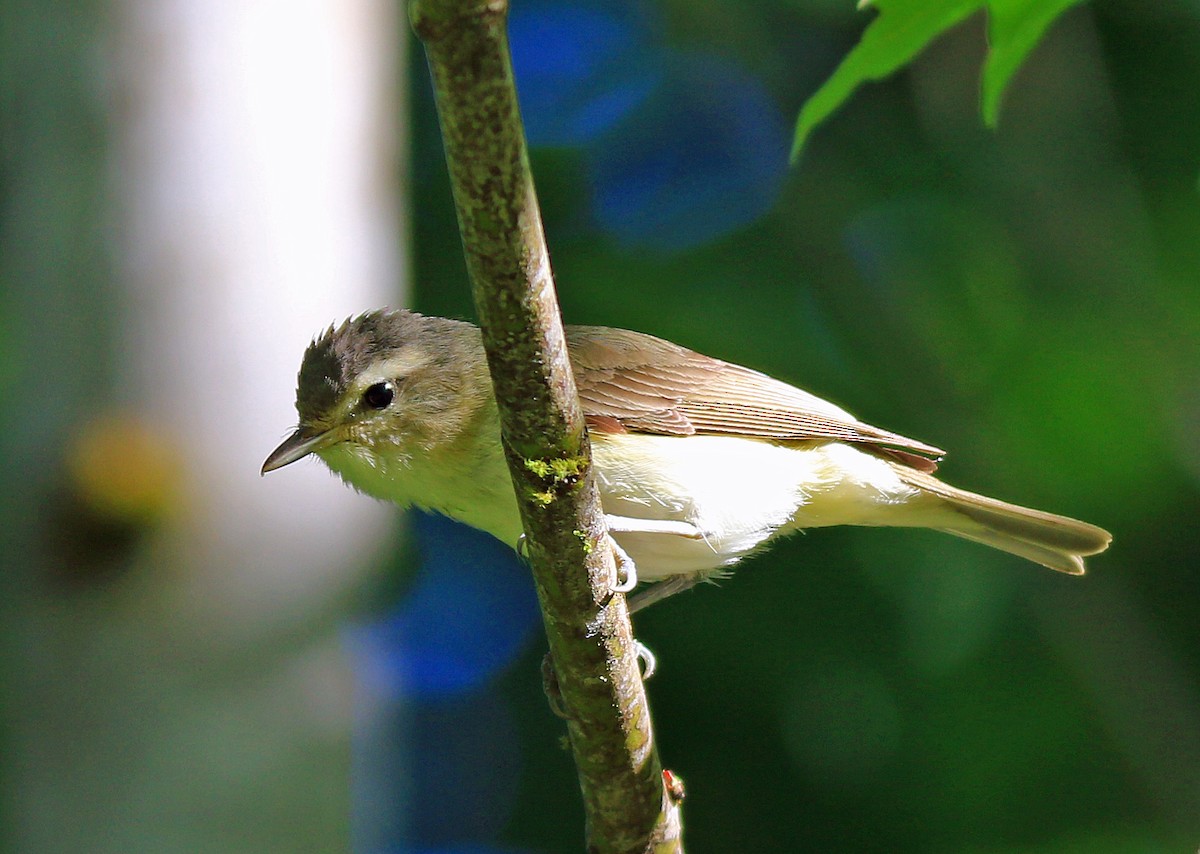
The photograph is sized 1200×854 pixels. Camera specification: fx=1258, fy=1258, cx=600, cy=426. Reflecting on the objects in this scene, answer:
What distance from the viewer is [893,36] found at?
2.35 m

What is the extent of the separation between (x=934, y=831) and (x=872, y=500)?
5.63 feet

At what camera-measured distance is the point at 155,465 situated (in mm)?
3824

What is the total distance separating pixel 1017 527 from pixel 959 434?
41.8 inches

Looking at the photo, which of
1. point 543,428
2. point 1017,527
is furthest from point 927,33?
point 1017,527

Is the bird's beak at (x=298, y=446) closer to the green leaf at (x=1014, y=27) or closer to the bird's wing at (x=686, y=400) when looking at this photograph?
the bird's wing at (x=686, y=400)

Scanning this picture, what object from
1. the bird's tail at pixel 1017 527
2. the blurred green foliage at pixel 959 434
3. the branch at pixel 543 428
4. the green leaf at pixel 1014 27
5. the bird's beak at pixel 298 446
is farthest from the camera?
the blurred green foliage at pixel 959 434

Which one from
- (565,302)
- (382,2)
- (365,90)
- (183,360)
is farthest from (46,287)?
(565,302)

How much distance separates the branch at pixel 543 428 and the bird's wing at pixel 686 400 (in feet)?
3.69

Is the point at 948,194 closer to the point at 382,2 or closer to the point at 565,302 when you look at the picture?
the point at 565,302

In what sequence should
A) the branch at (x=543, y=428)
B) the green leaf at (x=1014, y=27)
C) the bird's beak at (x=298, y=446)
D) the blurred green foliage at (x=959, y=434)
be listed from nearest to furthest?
the branch at (x=543, y=428) → the green leaf at (x=1014, y=27) → the bird's beak at (x=298, y=446) → the blurred green foliage at (x=959, y=434)

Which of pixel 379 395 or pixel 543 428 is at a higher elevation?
pixel 379 395

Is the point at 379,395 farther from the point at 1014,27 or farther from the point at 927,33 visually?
the point at 1014,27

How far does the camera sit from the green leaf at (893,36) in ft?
7.58

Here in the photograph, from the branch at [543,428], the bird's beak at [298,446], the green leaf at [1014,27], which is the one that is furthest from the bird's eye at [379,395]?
the green leaf at [1014,27]
